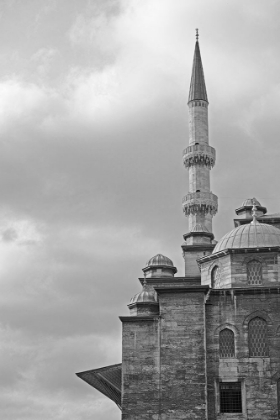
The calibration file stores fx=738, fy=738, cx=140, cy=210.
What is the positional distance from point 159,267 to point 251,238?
1284cm

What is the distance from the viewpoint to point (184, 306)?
28.3 meters

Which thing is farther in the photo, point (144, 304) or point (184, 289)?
point (144, 304)

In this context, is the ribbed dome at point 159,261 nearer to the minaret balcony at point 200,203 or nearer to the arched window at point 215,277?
the minaret balcony at point 200,203

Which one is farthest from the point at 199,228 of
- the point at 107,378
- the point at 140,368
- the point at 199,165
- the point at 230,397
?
the point at 230,397

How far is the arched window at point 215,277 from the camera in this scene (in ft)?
97.6

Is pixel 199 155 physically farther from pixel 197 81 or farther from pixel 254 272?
pixel 254 272

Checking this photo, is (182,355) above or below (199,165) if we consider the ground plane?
below

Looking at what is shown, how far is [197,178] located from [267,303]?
2054 centimetres

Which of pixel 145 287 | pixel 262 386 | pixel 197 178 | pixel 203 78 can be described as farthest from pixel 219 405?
pixel 203 78

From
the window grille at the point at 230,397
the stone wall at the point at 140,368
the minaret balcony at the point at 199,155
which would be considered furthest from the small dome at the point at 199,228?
the window grille at the point at 230,397

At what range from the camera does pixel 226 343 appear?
27859mm

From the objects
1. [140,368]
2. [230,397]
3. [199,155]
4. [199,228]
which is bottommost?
[230,397]

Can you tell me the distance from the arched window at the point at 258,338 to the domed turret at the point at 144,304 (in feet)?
26.2

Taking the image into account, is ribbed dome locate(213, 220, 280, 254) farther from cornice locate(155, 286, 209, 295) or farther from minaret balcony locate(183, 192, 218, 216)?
minaret balcony locate(183, 192, 218, 216)
